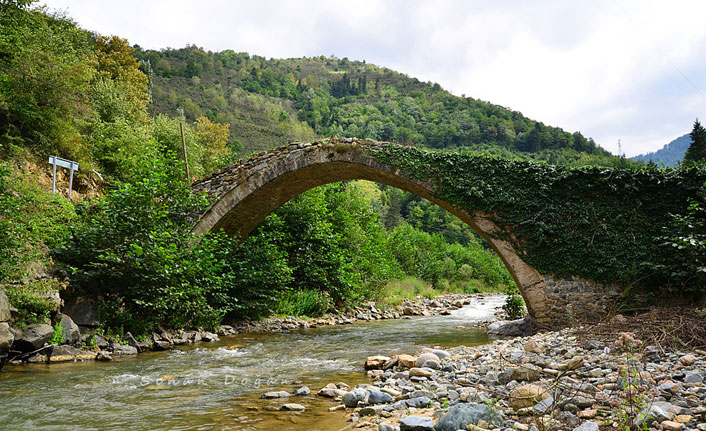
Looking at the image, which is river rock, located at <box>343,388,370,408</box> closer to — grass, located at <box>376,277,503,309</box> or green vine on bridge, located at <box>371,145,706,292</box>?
green vine on bridge, located at <box>371,145,706,292</box>

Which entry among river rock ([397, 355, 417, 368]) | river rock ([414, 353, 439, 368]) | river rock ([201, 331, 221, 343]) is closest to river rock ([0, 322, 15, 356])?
river rock ([201, 331, 221, 343])

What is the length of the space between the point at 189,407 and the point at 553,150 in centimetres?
5674

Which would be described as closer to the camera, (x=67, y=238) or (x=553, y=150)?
(x=67, y=238)

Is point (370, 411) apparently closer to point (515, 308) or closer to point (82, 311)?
point (82, 311)

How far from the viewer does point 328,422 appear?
3.57m

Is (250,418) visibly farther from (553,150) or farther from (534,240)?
(553,150)

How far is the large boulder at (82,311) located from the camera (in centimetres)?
727

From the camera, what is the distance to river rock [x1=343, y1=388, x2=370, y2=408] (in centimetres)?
398

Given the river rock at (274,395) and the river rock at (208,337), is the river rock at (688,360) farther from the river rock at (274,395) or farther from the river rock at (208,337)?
the river rock at (208,337)

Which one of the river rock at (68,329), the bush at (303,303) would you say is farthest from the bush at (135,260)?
the bush at (303,303)

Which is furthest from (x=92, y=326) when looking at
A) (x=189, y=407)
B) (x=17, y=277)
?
(x=189, y=407)

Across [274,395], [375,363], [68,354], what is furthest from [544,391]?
[68,354]

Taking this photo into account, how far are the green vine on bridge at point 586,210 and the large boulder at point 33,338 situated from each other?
7.62m

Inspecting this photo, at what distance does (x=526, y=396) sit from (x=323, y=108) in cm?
7736
